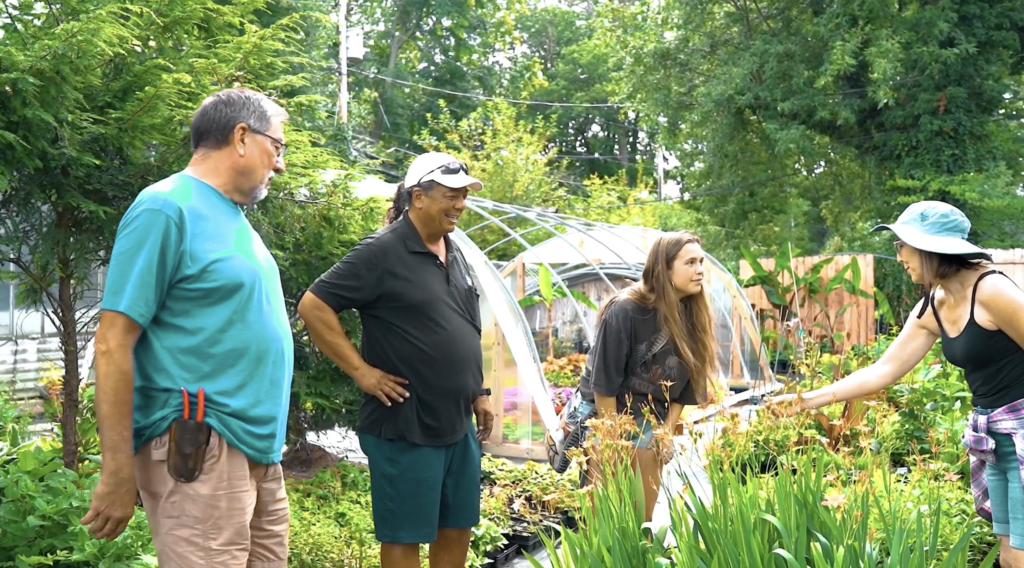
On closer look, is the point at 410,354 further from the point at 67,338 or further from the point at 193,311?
the point at 67,338

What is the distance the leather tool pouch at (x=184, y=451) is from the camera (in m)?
2.69

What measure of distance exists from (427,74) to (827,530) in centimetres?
3398

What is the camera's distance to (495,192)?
23.5m

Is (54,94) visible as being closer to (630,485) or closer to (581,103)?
(630,485)

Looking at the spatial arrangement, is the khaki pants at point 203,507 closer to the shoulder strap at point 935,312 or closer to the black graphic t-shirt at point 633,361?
the black graphic t-shirt at point 633,361

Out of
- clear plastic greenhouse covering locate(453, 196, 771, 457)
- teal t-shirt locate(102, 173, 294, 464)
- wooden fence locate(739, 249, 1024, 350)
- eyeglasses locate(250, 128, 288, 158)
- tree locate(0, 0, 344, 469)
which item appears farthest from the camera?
wooden fence locate(739, 249, 1024, 350)

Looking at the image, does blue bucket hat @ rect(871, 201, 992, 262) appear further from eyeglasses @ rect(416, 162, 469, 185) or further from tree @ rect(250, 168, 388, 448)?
tree @ rect(250, 168, 388, 448)

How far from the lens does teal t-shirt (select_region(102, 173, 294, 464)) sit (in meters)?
2.67

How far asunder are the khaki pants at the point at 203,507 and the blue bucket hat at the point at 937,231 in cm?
254

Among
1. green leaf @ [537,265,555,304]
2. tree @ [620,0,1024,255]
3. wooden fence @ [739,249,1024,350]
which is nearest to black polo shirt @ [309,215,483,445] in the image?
green leaf @ [537,265,555,304]

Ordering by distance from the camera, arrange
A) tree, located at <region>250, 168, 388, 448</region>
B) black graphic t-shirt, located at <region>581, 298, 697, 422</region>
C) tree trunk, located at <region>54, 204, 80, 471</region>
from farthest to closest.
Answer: tree, located at <region>250, 168, 388, 448</region> < tree trunk, located at <region>54, 204, 80, 471</region> < black graphic t-shirt, located at <region>581, 298, 697, 422</region>

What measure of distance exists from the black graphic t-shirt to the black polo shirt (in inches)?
33.0

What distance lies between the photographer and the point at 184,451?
269 centimetres

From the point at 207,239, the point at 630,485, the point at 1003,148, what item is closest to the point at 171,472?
the point at 207,239
